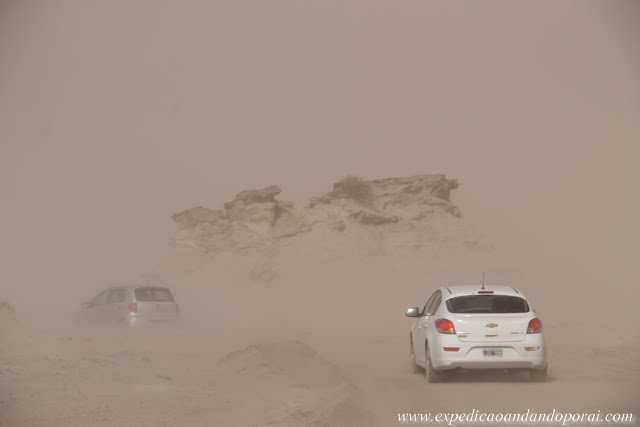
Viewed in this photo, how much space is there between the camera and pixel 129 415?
1036 cm

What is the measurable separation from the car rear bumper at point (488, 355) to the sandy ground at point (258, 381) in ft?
1.19

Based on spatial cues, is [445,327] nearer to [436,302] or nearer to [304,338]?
[436,302]

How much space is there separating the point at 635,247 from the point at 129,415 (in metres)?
91.0

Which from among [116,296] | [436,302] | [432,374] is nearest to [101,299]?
[116,296]

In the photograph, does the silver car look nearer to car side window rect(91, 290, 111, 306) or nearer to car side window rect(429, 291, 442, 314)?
car side window rect(91, 290, 111, 306)

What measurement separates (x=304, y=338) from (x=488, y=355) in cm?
1411

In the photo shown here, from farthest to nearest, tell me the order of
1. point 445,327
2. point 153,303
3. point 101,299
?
point 101,299
point 153,303
point 445,327

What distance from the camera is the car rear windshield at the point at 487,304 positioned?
47.5ft

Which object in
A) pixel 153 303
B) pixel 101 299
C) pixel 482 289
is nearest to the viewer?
pixel 482 289

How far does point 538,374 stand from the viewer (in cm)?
1476

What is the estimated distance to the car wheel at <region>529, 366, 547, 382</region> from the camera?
46.7 feet

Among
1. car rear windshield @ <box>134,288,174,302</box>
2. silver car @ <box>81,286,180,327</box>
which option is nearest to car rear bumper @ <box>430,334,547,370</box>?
silver car @ <box>81,286,180,327</box>

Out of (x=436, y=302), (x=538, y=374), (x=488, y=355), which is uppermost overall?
(x=436, y=302)

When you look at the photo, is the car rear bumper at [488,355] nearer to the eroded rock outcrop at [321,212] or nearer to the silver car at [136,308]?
the silver car at [136,308]
